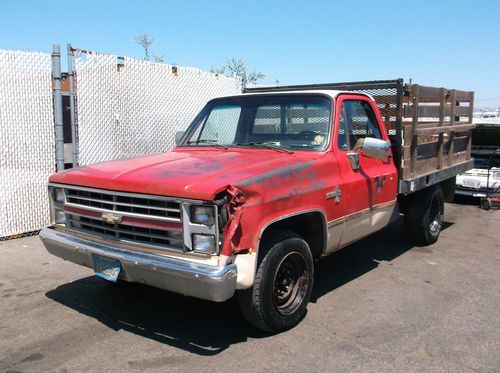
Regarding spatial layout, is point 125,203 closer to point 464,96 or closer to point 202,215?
point 202,215

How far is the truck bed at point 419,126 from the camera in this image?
19.5ft

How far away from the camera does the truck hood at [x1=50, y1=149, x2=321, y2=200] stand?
3502mm

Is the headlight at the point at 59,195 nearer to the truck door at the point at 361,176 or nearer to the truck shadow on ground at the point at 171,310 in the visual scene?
the truck shadow on ground at the point at 171,310

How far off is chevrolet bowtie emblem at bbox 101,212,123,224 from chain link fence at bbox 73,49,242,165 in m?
3.84

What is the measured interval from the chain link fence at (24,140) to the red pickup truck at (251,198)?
279 cm

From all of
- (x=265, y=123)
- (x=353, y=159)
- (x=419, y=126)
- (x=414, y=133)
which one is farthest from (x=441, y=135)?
(x=265, y=123)

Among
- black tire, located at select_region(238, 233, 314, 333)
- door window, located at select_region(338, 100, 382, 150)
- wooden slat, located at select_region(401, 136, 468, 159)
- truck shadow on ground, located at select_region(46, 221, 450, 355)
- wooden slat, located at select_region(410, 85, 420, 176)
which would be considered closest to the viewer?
black tire, located at select_region(238, 233, 314, 333)

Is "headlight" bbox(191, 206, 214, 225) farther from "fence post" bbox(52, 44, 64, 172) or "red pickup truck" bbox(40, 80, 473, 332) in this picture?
"fence post" bbox(52, 44, 64, 172)

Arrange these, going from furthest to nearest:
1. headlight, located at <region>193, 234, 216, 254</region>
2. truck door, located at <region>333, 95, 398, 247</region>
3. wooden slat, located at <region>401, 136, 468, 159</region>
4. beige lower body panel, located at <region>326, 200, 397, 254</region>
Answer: wooden slat, located at <region>401, 136, 468, 159</region> → truck door, located at <region>333, 95, 398, 247</region> → beige lower body panel, located at <region>326, 200, 397, 254</region> → headlight, located at <region>193, 234, 216, 254</region>

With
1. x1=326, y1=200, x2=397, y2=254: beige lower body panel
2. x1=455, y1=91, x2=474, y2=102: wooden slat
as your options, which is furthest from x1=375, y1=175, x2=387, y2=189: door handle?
x1=455, y1=91, x2=474, y2=102: wooden slat

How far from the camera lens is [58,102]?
23.2ft

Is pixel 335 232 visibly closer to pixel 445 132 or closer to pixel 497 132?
pixel 445 132

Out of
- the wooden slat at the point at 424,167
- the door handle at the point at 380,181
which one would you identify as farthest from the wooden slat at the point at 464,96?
the door handle at the point at 380,181

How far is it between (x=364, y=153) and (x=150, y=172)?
210 cm
